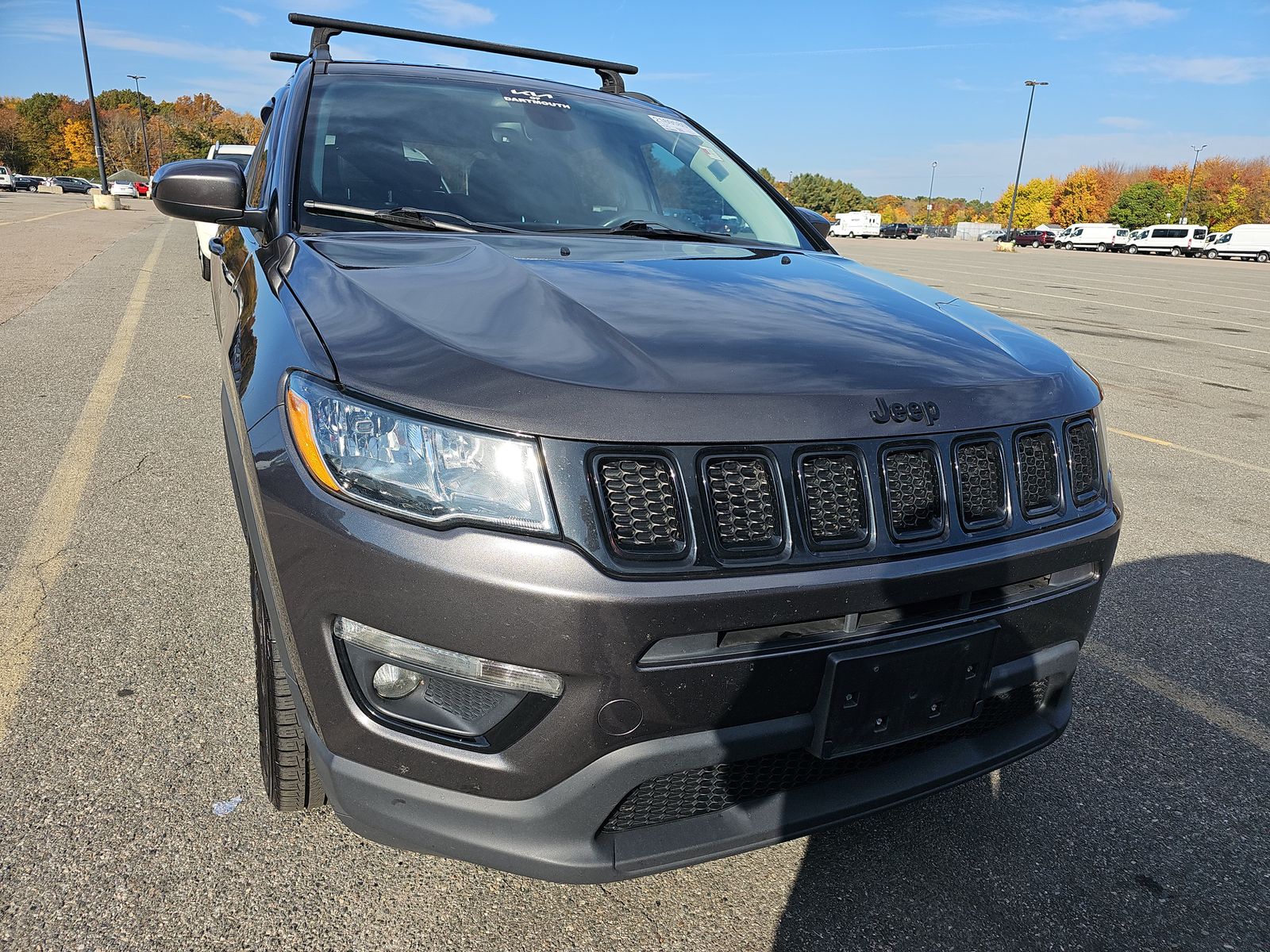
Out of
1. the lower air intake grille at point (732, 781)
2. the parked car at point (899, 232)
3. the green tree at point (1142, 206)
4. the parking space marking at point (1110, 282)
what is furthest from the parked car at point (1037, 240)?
the lower air intake grille at point (732, 781)

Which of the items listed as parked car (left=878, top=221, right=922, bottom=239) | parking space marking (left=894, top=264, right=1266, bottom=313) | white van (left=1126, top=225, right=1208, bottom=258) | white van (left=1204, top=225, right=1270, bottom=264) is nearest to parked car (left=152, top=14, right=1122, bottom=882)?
parking space marking (left=894, top=264, right=1266, bottom=313)

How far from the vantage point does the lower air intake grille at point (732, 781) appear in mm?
1580

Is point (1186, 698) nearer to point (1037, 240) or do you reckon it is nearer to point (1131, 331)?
point (1131, 331)

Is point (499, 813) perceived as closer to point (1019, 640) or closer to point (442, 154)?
point (1019, 640)

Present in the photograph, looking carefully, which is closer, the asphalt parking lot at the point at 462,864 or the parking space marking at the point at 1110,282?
the asphalt parking lot at the point at 462,864

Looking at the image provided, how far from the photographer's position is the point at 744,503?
4.98ft

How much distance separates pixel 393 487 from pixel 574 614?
0.36m

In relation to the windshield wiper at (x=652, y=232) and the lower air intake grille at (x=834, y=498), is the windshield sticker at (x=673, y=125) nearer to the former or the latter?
the windshield wiper at (x=652, y=232)

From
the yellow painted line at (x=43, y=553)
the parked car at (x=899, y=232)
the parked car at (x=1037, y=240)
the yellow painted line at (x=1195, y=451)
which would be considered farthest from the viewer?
the parked car at (x=899, y=232)

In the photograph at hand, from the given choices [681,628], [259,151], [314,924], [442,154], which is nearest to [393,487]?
[681,628]

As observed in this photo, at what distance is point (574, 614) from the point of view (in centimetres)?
142

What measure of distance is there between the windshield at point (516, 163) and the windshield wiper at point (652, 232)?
0.05 feet

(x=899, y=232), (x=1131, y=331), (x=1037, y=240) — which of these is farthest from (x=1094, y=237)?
(x=1131, y=331)

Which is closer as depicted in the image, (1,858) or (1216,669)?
(1,858)
